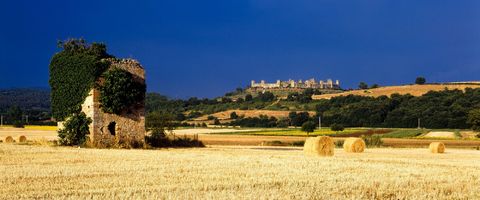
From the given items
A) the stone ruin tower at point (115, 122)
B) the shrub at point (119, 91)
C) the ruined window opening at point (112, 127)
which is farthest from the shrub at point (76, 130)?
the shrub at point (119, 91)

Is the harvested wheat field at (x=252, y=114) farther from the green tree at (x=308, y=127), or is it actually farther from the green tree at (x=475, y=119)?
the green tree at (x=475, y=119)

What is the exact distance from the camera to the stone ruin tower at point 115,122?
30.8 m

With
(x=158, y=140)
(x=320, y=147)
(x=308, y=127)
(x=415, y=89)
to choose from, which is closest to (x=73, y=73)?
(x=158, y=140)

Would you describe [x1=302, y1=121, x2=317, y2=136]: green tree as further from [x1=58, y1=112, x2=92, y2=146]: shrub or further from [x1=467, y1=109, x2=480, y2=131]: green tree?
[x1=58, y1=112, x2=92, y2=146]: shrub

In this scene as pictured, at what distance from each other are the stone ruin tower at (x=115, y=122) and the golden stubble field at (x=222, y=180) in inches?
342

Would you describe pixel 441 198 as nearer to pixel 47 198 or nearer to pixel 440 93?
pixel 47 198

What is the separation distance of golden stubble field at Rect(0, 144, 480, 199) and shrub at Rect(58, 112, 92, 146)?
8.88m

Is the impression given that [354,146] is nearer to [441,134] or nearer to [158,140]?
[158,140]

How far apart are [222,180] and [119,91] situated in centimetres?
1628

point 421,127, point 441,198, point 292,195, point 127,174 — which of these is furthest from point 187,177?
point 421,127

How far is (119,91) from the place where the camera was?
1215 inches

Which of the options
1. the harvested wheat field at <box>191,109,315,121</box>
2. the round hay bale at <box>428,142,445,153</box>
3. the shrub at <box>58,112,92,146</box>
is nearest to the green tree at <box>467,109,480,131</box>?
the round hay bale at <box>428,142,445,153</box>

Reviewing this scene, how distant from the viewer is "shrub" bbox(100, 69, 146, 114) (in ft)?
101

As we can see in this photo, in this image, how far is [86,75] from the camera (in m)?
31.6
